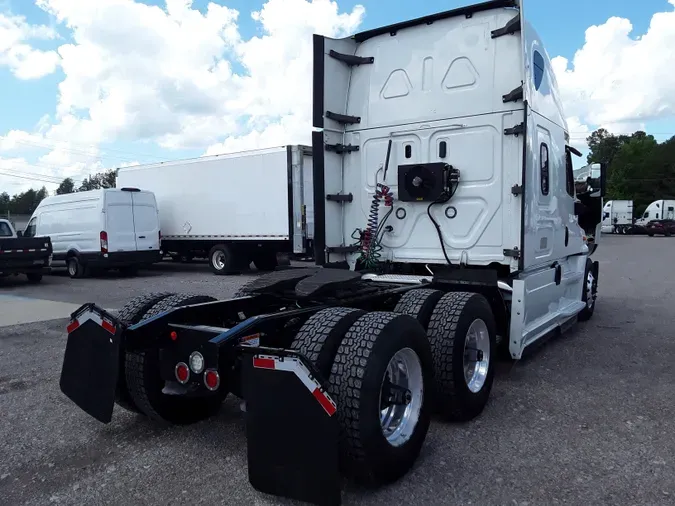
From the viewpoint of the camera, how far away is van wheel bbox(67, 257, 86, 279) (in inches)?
655

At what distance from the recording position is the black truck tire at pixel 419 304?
442 centimetres

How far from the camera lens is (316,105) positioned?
5.99m

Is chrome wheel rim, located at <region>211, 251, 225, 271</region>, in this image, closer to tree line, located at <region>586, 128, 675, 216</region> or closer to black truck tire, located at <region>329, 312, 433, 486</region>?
black truck tire, located at <region>329, 312, 433, 486</region>

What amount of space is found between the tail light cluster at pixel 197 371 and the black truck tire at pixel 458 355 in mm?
1574

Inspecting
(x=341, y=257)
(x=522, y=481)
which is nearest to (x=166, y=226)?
(x=341, y=257)

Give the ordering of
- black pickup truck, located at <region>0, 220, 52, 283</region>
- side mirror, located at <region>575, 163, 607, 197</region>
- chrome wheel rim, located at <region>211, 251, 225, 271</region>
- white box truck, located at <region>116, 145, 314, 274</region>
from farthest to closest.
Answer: chrome wheel rim, located at <region>211, 251, 225, 271</region>
white box truck, located at <region>116, 145, 314, 274</region>
black pickup truck, located at <region>0, 220, 52, 283</region>
side mirror, located at <region>575, 163, 607, 197</region>

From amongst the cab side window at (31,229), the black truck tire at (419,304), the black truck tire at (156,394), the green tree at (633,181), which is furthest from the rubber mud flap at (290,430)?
the green tree at (633,181)

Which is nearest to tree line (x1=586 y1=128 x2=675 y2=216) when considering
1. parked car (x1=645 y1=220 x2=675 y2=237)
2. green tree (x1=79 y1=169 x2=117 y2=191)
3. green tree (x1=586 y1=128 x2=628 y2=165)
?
green tree (x1=586 y1=128 x2=628 y2=165)

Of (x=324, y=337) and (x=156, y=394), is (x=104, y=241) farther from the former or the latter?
(x=324, y=337)

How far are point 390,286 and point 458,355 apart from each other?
1189 millimetres

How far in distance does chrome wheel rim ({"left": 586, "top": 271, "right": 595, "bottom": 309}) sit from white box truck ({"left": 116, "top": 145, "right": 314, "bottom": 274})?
8.36 m

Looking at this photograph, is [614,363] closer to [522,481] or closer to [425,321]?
[425,321]

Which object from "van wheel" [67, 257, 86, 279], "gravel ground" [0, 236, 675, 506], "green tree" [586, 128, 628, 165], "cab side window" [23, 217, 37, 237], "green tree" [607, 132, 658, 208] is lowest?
"gravel ground" [0, 236, 675, 506]

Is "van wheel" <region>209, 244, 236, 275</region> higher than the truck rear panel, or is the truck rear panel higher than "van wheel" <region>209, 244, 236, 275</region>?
the truck rear panel
